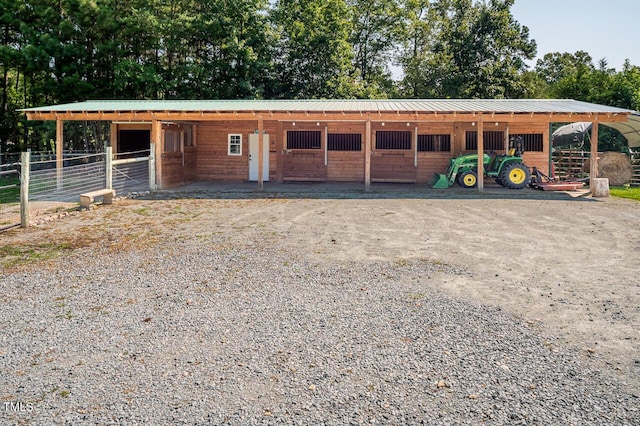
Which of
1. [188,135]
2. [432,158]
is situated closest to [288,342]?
[432,158]

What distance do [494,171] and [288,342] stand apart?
41.4 feet

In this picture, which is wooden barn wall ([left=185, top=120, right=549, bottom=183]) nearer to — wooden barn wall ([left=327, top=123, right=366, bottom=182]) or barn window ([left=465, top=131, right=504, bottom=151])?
wooden barn wall ([left=327, top=123, right=366, bottom=182])

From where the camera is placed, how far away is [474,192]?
13.9 m

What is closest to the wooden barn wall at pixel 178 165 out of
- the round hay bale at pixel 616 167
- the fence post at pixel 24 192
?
the fence post at pixel 24 192

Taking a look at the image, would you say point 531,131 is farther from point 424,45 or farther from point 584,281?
point 424,45

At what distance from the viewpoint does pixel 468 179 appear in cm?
1504

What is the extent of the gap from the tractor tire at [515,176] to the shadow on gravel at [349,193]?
228mm

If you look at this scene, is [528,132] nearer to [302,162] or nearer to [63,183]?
[302,162]

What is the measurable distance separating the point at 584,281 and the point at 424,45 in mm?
27499

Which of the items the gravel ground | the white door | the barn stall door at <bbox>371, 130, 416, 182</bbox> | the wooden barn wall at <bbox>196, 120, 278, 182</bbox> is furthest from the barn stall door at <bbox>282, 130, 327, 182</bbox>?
the gravel ground

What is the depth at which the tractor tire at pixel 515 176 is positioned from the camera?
14680 millimetres

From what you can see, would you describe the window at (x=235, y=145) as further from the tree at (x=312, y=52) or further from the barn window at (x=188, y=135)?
the tree at (x=312, y=52)

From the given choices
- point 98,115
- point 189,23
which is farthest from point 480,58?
point 98,115

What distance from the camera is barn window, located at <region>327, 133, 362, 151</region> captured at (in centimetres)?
1720
